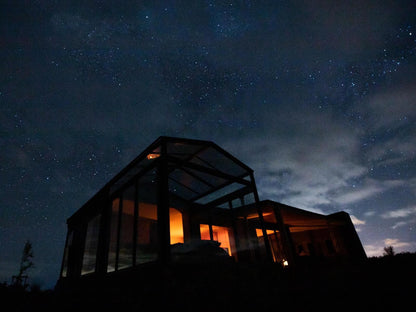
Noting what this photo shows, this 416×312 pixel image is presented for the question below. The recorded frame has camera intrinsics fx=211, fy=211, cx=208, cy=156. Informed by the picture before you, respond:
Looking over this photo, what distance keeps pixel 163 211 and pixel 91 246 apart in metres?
5.40

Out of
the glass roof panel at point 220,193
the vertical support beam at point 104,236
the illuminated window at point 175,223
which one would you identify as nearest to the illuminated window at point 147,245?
the vertical support beam at point 104,236

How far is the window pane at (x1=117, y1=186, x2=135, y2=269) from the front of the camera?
582 centimetres

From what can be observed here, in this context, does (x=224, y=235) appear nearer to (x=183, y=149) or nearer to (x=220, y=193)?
(x=220, y=193)

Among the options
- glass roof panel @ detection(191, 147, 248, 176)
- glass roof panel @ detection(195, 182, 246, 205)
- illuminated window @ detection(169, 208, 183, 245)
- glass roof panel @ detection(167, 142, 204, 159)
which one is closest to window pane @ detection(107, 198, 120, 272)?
glass roof panel @ detection(167, 142, 204, 159)

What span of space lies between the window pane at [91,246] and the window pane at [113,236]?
140cm

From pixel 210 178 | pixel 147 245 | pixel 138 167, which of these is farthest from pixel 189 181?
pixel 147 245

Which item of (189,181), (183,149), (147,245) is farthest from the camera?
(189,181)

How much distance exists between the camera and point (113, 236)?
266 inches

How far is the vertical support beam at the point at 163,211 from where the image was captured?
14.1ft

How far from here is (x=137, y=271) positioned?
478cm

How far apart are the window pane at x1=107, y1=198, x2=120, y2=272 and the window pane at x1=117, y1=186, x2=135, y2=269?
0.82 ft

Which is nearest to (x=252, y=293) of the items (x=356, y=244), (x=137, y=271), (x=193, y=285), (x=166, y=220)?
(x=193, y=285)

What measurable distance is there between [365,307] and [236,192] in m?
5.83

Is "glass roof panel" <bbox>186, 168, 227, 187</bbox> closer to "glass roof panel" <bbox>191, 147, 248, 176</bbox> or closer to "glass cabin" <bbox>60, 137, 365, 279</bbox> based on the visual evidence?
"glass cabin" <bbox>60, 137, 365, 279</bbox>
